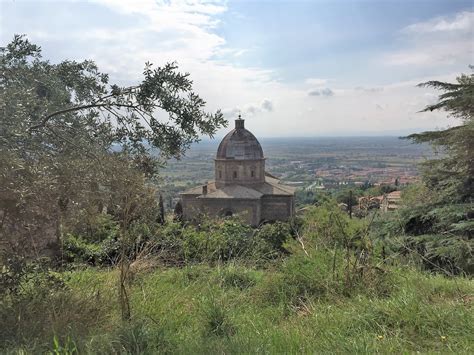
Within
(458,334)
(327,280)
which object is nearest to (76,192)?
(327,280)

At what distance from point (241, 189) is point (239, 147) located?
411 cm

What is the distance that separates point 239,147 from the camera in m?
33.6

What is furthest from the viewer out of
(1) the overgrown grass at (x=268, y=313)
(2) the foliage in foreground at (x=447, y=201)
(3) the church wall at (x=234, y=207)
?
(3) the church wall at (x=234, y=207)

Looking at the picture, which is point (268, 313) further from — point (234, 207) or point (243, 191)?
point (243, 191)

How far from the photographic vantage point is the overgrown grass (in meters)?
3.37

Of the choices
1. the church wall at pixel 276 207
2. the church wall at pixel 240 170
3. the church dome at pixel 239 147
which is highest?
the church dome at pixel 239 147

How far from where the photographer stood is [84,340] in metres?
3.38

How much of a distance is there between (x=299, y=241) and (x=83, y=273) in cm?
312

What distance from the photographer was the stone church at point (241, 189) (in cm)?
3008

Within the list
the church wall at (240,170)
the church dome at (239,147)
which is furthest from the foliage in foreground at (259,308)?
the church dome at (239,147)

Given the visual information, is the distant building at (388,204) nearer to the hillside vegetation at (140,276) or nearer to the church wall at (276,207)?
the church wall at (276,207)

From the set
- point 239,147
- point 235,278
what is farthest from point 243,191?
point 235,278

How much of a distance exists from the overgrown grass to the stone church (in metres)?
23.6

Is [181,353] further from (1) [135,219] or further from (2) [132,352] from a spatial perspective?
(1) [135,219]
